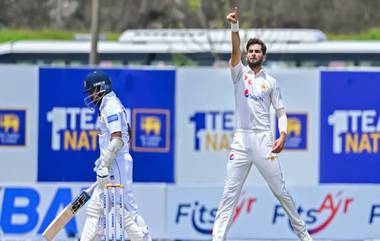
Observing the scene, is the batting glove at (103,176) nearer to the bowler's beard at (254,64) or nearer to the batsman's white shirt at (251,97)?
the batsman's white shirt at (251,97)

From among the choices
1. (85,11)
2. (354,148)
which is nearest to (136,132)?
(354,148)

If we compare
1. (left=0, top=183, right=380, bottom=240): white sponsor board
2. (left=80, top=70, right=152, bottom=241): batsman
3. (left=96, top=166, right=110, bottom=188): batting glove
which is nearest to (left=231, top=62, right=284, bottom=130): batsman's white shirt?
(left=80, top=70, right=152, bottom=241): batsman

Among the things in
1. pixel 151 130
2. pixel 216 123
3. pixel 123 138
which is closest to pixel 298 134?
pixel 216 123

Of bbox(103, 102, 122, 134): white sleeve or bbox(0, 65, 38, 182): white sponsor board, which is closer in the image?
bbox(103, 102, 122, 134): white sleeve

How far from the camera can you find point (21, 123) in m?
16.0

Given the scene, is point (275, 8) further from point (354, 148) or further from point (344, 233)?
point (344, 233)

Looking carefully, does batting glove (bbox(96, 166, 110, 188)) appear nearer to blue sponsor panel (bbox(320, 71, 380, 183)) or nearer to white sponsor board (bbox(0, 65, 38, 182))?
white sponsor board (bbox(0, 65, 38, 182))

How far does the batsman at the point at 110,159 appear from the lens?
10188 millimetres

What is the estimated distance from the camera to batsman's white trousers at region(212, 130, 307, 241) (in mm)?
10391

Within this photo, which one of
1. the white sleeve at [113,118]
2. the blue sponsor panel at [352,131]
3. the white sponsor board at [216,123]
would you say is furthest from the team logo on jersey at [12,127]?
the white sleeve at [113,118]

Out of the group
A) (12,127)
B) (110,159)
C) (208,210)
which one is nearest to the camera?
(110,159)

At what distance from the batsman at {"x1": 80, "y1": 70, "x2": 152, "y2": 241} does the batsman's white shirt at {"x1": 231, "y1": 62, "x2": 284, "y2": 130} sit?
3.55 ft

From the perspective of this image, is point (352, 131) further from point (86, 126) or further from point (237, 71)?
point (237, 71)

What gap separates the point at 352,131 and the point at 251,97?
221 inches
